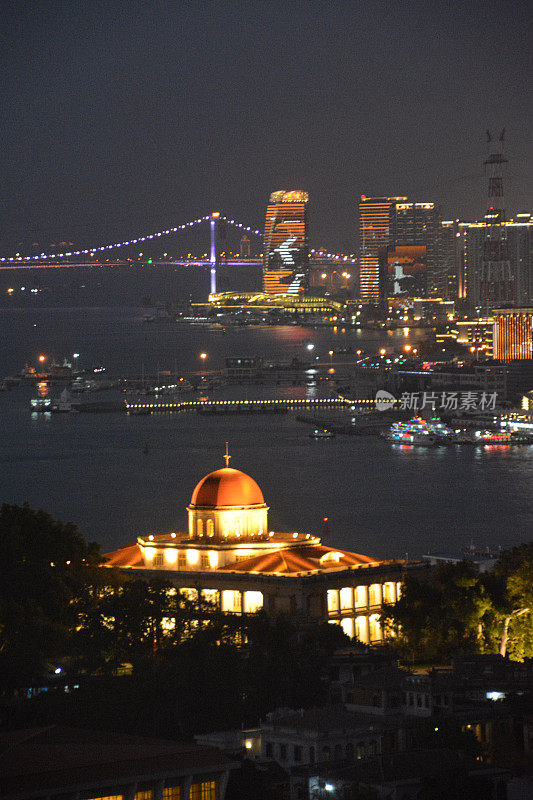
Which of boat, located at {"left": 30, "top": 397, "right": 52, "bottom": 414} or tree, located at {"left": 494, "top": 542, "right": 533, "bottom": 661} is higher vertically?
tree, located at {"left": 494, "top": 542, "right": 533, "bottom": 661}

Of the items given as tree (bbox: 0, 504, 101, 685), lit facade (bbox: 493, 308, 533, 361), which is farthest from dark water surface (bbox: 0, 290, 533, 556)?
lit facade (bbox: 493, 308, 533, 361)

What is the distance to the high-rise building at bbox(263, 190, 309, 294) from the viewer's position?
452 ft

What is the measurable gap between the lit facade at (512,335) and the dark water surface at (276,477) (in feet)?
69.8

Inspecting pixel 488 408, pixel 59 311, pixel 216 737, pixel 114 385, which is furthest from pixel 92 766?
pixel 59 311

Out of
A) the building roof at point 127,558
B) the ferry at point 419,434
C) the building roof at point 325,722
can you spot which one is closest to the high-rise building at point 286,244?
the ferry at point 419,434

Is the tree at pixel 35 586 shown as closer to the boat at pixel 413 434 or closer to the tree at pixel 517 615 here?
the tree at pixel 517 615

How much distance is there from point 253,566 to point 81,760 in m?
7.87

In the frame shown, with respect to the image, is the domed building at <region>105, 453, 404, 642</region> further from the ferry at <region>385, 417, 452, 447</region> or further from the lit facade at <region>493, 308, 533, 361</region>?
the lit facade at <region>493, 308, 533, 361</region>

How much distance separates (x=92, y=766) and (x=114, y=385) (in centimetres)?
5744

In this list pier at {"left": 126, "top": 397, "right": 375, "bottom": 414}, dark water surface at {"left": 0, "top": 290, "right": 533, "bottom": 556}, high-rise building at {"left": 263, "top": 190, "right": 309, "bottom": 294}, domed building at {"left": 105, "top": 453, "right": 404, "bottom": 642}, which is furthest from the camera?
high-rise building at {"left": 263, "top": 190, "right": 309, "bottom": 294}

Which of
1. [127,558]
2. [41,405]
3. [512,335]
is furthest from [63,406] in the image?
[127,558]

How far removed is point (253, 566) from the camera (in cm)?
1358

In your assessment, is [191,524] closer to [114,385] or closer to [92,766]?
[92,766]

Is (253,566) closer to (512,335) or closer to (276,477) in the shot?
(276,477)
